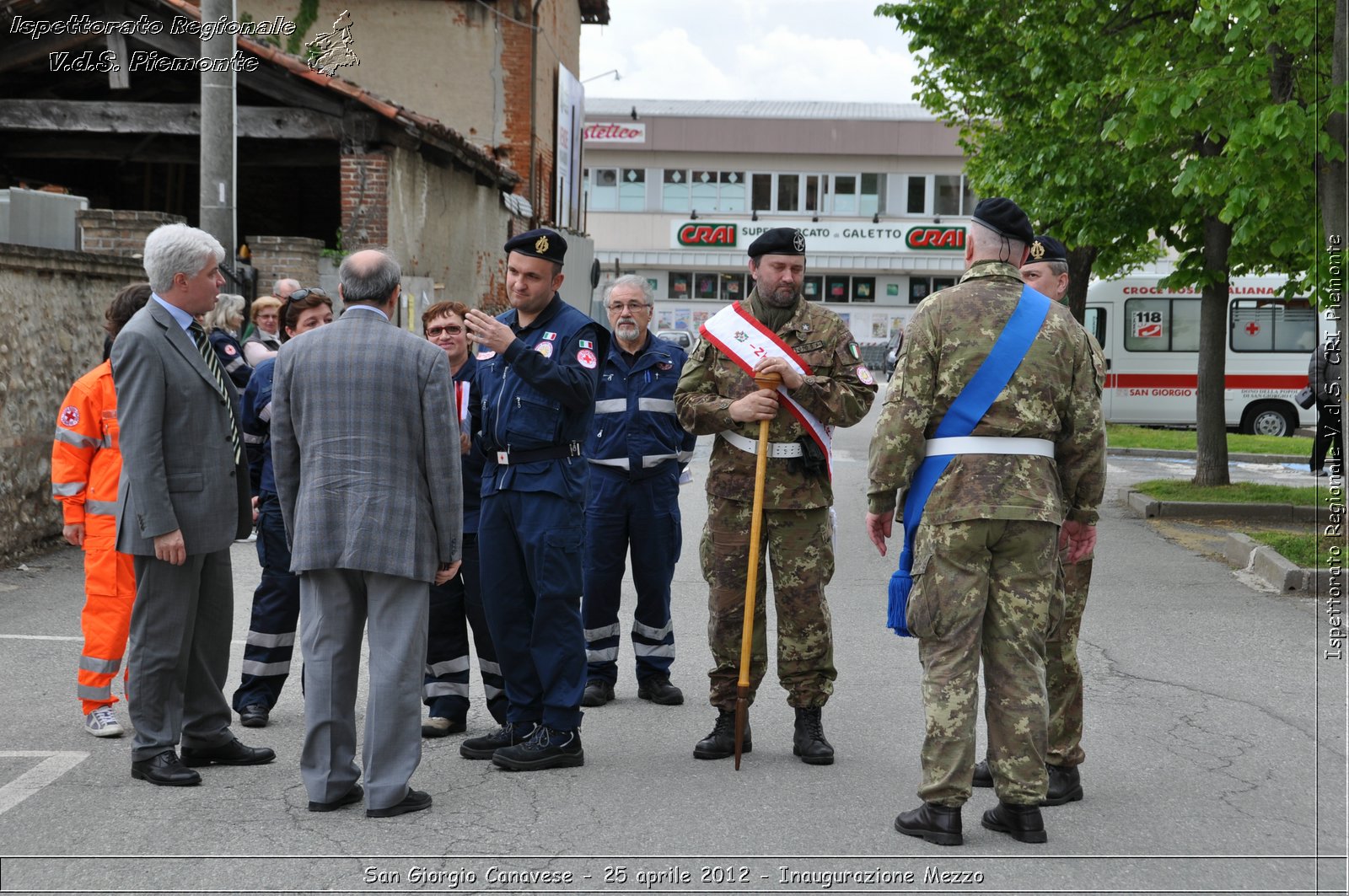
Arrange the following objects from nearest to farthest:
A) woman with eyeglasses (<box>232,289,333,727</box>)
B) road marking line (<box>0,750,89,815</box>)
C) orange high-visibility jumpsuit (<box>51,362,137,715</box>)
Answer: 1. road marking line (<box>0,750,89,815</box>)
2. orange high-visibility jumpsuit (<box>51,362,137,715</box>)
3. woman with eyeglasses (<box>232,289,333,727</box>)

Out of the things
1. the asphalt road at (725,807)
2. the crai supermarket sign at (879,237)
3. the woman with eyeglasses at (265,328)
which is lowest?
the asphalt road at (725,807)

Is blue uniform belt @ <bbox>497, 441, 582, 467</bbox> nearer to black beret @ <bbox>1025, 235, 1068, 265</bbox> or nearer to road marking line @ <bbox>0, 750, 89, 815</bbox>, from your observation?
black beret @ <bbox>1025, 235, 1068, 265</bbox>

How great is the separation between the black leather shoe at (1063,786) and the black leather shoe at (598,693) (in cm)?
233

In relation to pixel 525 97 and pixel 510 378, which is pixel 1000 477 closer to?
pixel 510 378

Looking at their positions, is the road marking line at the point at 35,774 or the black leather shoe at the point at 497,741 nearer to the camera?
the road marking line at the point at 35,774

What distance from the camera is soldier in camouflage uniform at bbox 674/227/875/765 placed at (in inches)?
220

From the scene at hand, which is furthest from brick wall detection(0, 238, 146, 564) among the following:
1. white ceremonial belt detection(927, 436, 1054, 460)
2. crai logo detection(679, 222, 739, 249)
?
crai logo detection(679, 222, 739, 249)

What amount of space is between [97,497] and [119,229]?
8239 mm

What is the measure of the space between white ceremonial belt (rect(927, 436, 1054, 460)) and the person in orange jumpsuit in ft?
11.8

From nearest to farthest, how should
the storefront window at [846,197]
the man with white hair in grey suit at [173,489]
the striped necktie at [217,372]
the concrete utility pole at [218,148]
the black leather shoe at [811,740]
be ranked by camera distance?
the man with white hair in grey suit at [173,489]
the striped necktie at [217,372]
the black leather shoe at [811,740]
the concrete utility pole at [218,148]
the storefront window at [846,197]

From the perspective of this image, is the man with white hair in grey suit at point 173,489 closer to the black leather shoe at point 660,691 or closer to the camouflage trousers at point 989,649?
the black leather shoe at point 660,691

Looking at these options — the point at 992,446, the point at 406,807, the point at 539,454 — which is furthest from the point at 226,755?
the point at 992,446

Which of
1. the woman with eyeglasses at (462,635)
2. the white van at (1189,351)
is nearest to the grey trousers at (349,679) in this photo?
the woman with eyeglasses at (462,635)

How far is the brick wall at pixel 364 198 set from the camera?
16.1 meters
